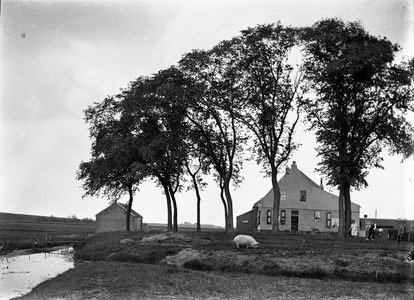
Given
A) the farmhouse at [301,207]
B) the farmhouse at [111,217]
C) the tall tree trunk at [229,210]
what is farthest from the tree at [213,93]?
the farmhouse at [111,217]

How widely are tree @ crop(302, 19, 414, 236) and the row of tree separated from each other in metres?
0.08

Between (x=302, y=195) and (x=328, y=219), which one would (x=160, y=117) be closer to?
(x=302, y=195)

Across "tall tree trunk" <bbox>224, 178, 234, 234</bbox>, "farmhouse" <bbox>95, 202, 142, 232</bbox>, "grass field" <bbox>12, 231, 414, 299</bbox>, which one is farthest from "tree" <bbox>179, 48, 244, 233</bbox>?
"farmhouse" <bbox>95, 202, 142, 232</bbox>

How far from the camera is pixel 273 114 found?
1750 inches

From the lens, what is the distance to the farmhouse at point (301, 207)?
78.1 m

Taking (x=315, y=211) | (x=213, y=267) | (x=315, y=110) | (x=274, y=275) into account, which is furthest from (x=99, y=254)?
(x=315, y=211)

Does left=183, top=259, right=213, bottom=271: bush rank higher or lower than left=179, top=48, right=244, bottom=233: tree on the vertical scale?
lower

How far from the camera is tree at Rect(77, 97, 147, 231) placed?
49.7 m

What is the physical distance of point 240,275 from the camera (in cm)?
2392

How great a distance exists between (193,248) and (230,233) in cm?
1278

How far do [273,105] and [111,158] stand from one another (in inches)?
690

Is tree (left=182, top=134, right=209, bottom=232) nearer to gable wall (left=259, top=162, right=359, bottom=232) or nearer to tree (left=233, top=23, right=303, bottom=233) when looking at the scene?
tree (left=233, top=23, right=303, bottom=233)

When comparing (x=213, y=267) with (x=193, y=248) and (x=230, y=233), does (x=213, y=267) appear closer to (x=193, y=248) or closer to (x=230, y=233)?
(x=193, y=248)

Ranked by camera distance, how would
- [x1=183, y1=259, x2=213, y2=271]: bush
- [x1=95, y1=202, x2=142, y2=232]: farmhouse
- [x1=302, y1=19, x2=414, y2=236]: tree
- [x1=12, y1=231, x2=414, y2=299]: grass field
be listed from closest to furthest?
1. [x1=12, y1=231, x2=414, y2=299]: grass field
2. [x1=183, y1=259, x2=213, y2=271]: bush
3. [x1=302, y1=19, x2=414, y2=236]: tree
4. [x1=95, y1=202, x2=142, y2=232]: farmhouse
